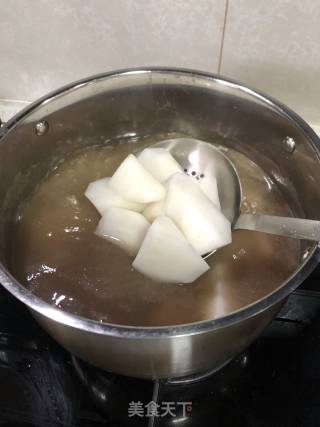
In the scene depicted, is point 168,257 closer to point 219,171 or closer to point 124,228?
point 124,228

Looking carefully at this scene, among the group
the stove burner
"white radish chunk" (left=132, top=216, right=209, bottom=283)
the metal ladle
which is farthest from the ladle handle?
the stove burner

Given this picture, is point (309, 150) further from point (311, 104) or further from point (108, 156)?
point (108, 156)

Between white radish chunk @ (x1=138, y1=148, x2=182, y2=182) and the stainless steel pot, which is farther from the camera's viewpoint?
white radish chunk @ (x1=138, y1=148, x2=182, y2=182)

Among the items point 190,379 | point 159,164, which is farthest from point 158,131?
point 190,379

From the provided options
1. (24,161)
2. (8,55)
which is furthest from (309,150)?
(8,55)

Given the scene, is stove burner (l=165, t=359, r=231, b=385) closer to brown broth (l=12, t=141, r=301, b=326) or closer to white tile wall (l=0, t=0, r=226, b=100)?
brown broth (l=12, t=141, r=301, b=326)

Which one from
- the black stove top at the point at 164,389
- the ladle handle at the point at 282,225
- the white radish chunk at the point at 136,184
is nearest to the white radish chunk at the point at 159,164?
the white radish chunk at the point at 136,184

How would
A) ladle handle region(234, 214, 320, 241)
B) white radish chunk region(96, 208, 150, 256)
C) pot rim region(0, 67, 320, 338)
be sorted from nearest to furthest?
pot rim region(0, 67, 320, 338), ladle handle region(234, 214, 320, 241), white radish chunk region(96, 208, 150, 256)

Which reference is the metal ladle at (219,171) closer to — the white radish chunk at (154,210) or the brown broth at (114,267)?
the brown broth at (114,267)
